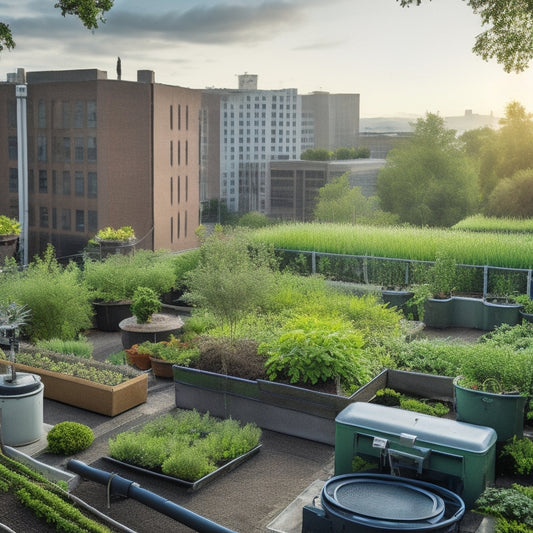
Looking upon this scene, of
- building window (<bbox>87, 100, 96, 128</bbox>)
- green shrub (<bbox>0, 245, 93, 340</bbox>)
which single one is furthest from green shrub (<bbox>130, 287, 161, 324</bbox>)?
building window (<bbox>87, 100, 96, 128</bbox>)

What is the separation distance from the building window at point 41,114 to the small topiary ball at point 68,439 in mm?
45407

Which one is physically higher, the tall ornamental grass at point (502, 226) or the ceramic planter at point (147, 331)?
the tall ornamental grass at point (502, 226)

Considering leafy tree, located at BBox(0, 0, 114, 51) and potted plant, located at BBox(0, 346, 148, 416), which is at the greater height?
leafy tree, located at BBox(0, 0, 114, 51)

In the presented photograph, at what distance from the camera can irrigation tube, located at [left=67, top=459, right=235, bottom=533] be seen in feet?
21.8

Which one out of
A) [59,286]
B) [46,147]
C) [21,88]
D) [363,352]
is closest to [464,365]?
[363,352]

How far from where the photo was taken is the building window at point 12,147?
2147 inches

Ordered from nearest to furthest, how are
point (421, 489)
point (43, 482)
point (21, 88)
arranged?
point (421, 489), point (43, 482), point (21, 88)

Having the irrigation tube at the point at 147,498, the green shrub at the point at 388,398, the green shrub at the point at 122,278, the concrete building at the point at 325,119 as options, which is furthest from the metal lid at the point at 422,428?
the concrete building at the point at 325,119

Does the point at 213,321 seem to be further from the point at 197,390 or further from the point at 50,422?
the point at 50,422

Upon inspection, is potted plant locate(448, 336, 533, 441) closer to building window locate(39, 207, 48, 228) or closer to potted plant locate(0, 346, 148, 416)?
potted plant locate(0, 346, 148, 416)

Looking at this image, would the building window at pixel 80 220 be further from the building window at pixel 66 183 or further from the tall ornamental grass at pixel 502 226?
the tall ornamental grass at pixel 502 226

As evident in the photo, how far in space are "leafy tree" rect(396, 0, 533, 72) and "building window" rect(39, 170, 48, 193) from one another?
153 ft

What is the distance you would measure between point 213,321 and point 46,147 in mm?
42421

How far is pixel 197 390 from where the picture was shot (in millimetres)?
10812
